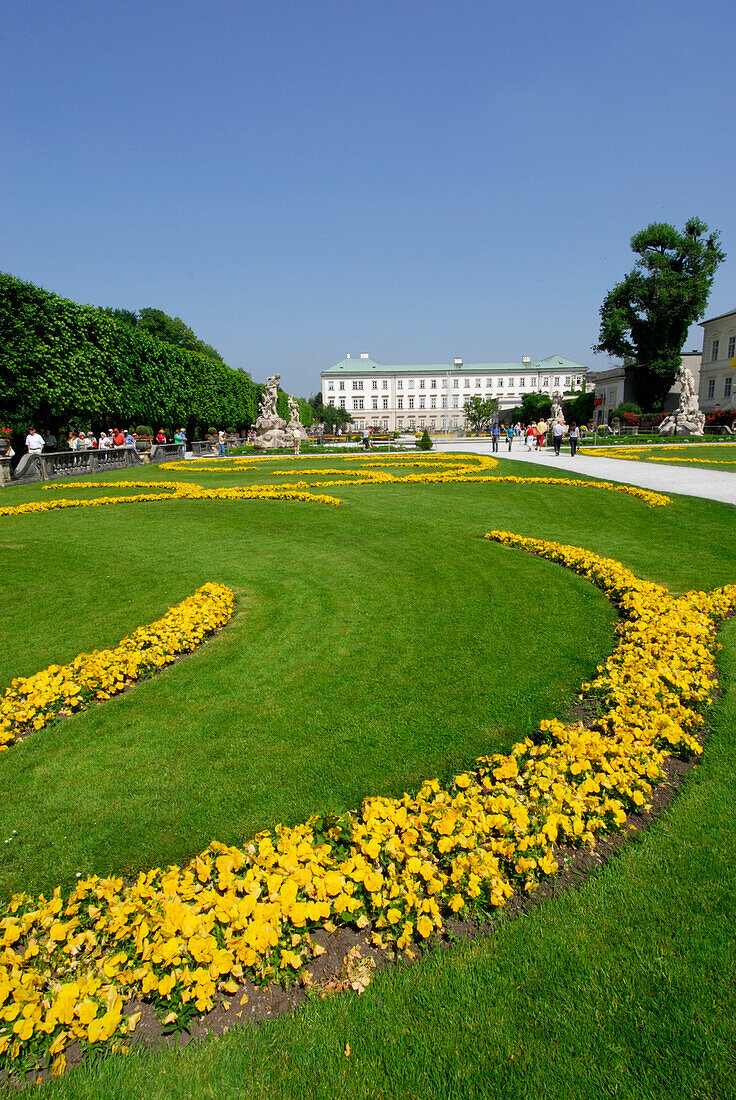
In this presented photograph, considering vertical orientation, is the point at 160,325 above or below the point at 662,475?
above

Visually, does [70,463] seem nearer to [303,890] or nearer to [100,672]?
[100,672]

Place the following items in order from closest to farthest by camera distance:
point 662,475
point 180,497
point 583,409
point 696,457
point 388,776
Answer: point 388,776, point 180,497, point 662,475, point 696,457, point 583,409

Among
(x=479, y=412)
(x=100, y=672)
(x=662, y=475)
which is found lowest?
(x=100, y=672)

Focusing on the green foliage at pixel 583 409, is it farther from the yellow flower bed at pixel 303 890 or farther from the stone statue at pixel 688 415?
the yellow flower bed at pixel 303 890

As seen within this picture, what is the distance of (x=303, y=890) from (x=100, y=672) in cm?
252

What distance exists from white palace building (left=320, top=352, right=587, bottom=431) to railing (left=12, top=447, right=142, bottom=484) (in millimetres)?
80615

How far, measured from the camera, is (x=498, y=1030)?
1827 millimetres

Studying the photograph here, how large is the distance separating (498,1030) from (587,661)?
2906 mm

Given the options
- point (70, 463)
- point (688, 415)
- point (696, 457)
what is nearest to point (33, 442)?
point (70, 463)

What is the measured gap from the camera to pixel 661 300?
47.2 meters

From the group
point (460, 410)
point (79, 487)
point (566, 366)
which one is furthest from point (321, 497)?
point (566, 366)

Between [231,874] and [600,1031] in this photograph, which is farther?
[231,874]

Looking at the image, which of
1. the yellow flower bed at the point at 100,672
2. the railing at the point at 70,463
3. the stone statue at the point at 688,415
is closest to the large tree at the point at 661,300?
the stone statue at the point at 688,415

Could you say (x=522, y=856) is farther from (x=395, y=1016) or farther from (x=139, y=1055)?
(x=139, y=1055)
